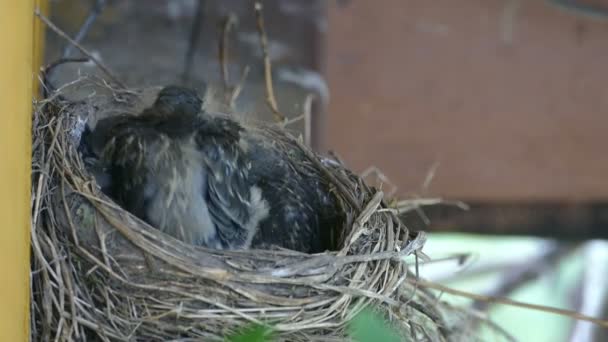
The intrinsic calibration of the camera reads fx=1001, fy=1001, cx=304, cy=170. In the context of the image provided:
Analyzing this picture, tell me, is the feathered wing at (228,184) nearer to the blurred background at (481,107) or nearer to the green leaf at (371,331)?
the green leaf at (371,331)

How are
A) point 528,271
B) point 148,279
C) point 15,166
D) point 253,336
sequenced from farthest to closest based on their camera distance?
point 528,271 → point 148,279 → point 15,166 → point 253,336

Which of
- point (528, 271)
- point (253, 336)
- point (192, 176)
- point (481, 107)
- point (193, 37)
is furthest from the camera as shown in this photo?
point (528, 271)

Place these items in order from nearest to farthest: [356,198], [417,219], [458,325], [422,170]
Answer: [356,198] < [458,325] < [417,219] < [422,170]

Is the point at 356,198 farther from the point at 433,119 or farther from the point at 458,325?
the point at 433,119

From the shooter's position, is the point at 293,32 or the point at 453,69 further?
the point at 453,69

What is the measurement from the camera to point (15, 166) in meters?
0.91

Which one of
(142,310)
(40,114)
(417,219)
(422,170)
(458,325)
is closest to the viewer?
(142,310)

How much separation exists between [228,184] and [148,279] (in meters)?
0.21

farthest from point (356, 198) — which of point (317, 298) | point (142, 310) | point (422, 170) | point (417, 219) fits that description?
point (422, 170)

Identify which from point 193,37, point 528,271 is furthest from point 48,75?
point 528,271

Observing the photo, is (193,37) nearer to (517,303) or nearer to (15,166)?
(517,303)

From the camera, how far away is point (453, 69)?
2.12 m

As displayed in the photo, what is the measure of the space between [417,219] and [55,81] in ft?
2.69

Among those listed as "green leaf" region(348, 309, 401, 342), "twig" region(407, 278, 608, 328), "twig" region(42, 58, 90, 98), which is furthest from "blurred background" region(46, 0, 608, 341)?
"green leaf" region(348, 309, 401, 342)
